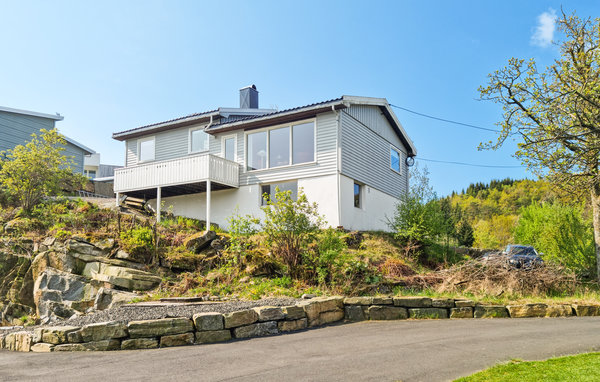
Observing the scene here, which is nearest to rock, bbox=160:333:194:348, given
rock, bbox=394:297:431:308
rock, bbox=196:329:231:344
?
rock, bbox=196:329:231:344

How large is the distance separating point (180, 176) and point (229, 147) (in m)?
2.84

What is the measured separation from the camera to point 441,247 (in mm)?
17234

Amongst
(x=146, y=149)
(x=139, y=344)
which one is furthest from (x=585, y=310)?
(x=146, y=149)

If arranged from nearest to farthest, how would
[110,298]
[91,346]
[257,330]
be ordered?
[91,346] → [257,330] → [110,298]

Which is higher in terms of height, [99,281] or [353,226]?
[353,226]

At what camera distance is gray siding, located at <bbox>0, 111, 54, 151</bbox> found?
27.5 m

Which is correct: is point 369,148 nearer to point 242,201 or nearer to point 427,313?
point 242,201

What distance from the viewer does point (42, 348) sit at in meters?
7.41

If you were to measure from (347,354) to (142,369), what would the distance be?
9.27 ft

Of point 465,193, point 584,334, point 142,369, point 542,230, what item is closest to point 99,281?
point 142,369

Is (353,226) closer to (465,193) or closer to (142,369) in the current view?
(142,369)

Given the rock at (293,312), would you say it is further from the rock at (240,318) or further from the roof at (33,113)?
the roof at (33,113)

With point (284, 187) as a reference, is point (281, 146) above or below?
above

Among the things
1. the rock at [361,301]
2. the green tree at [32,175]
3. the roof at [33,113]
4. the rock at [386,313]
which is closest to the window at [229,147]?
the green tree at [32,175]
